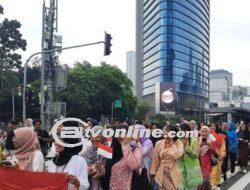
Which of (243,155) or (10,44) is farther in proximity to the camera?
(10,44)

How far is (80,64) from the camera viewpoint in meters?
72.9

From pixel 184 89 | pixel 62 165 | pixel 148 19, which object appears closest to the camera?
pixel 62 165

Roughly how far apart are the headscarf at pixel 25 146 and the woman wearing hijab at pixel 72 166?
22cm

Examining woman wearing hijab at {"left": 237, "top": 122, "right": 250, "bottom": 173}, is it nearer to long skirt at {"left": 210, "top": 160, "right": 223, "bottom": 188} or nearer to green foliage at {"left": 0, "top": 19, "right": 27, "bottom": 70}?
long skirt at {"left": 210, "top": 160, "right": 223, "bottom": 188}

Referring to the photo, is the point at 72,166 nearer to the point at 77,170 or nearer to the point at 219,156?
the point at 77,170

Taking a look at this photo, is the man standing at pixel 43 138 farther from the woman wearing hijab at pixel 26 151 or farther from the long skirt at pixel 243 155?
the woman wearing hijab at pixel 26 151

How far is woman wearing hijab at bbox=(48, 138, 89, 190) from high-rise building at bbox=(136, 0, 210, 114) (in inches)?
4223

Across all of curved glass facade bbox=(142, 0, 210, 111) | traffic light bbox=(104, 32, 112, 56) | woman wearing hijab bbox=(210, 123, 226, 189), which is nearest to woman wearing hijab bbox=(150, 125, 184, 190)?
woman wearing hijab bbox=(210, 123, 226, 189)

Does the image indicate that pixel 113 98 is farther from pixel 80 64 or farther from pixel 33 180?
pixel 33 180

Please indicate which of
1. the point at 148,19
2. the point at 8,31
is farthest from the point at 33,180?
the point at 148,19

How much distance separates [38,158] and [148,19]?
137m

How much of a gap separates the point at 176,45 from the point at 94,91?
61.0m

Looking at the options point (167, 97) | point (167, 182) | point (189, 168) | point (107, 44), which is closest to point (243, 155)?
point (107, 44)

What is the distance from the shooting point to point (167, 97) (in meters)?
115
